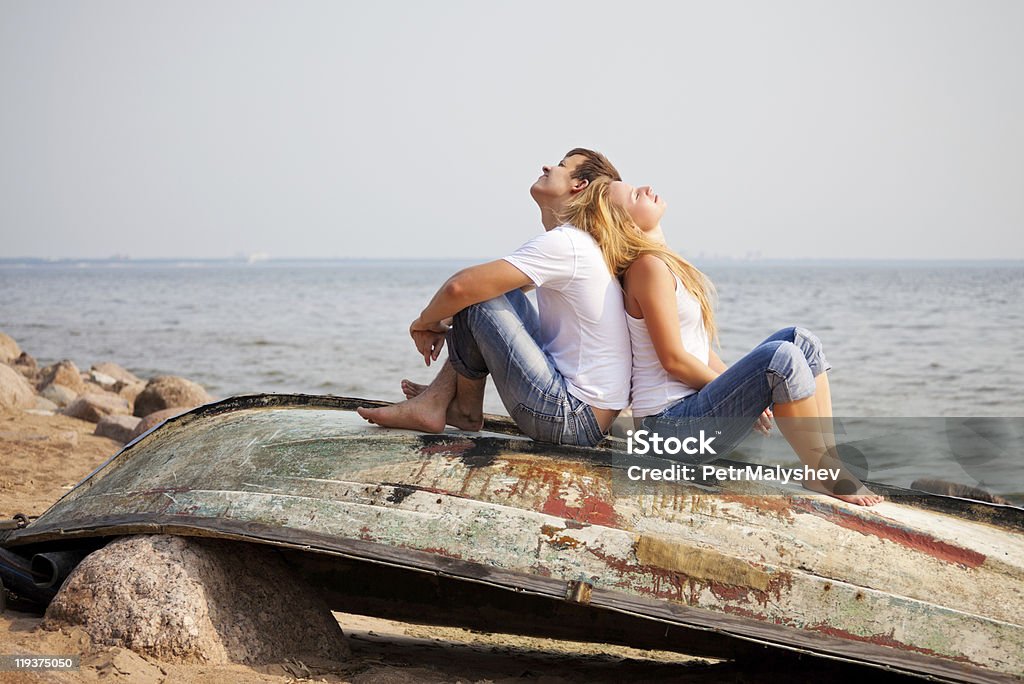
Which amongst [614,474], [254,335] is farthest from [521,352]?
[254,335]

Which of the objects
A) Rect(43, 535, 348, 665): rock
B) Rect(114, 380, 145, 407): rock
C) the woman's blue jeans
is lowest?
Rect(114, 380, 145, 407): rock

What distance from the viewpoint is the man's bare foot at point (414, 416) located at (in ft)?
13.4

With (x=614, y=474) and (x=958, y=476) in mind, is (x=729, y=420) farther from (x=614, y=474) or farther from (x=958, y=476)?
(x=958, y=476)

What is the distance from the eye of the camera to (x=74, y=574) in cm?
368

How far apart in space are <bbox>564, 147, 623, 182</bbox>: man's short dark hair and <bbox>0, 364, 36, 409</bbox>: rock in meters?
8.22

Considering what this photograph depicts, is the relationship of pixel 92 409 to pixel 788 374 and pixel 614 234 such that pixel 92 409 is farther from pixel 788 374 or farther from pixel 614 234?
pixel 788 374

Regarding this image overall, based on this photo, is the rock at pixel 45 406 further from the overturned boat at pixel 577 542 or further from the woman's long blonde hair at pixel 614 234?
the woman's long blonde hair at pixel 614 234

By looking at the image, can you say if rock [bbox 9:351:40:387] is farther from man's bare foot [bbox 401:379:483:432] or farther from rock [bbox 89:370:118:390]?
man's bare foot [bbox 401:379:483:432]

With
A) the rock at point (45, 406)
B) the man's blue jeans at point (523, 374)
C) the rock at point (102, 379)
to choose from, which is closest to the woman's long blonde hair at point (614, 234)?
the man's blue jeans at point (523, 374)

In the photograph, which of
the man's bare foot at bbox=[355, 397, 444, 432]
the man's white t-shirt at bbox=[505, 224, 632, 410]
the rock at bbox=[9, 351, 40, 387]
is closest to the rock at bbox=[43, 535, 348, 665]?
the man's bare foot at bbox=[355, 397, 444, 432]

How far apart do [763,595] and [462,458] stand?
126 cm

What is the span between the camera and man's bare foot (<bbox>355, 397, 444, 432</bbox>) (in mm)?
4070

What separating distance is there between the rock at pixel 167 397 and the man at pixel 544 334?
7.28 meters

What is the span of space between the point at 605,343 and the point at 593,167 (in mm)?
767
